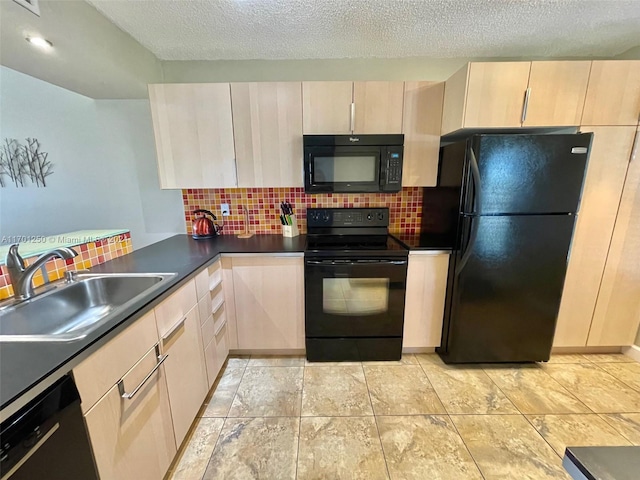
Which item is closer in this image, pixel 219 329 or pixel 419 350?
pixel 219 329

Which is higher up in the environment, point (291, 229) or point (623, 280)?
point (291, 229)

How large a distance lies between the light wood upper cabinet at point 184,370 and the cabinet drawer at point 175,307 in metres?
0.03

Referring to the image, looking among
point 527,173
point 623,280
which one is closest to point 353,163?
point 527,173

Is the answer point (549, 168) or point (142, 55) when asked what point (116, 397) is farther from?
point (549, 168)

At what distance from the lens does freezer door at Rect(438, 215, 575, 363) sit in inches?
68.9

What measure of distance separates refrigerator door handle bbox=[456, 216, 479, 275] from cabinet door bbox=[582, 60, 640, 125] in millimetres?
966

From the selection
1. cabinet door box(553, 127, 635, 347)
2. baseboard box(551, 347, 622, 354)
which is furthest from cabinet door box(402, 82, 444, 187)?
baseboard box(551, 347, 622, 354)

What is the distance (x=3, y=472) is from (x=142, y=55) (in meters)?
2.46

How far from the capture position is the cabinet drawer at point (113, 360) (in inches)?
30.6

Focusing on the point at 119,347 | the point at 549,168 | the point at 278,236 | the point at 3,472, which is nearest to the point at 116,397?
the point at 119,347

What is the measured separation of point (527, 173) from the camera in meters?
1.67

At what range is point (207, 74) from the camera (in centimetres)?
222

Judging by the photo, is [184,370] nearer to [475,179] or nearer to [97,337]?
[97,337]

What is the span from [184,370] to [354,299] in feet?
3.84
